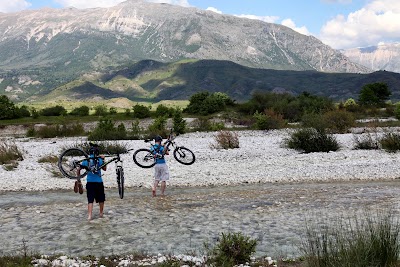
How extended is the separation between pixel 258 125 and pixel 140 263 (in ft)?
157

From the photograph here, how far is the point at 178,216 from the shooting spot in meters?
14.2

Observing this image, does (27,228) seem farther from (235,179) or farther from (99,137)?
(99,137)

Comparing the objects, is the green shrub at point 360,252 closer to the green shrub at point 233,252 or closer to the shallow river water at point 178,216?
the green shrub at point 233,252

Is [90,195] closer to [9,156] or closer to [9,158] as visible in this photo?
[9,158]

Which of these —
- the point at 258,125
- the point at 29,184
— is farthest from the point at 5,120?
the point at 29,184

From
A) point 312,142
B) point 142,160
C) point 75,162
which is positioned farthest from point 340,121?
point 75,162

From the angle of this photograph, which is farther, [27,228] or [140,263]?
[27,228]

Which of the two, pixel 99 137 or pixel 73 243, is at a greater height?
pixel 99 137

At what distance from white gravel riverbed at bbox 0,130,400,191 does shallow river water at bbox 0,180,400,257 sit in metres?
1.98

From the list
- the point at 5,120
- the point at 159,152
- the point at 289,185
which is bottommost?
the point at 289,185

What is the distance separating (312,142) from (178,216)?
2182 cm

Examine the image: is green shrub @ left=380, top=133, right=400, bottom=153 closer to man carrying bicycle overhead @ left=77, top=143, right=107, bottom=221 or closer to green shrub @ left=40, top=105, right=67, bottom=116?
man carrying bicycle overhead @ left=77, top=143, right=107, bottom=221

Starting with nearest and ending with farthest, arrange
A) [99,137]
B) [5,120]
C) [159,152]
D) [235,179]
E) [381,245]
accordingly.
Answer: [381,245], [159,152], [235,179], [99,137], [5,120]

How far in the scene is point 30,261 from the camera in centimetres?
918
